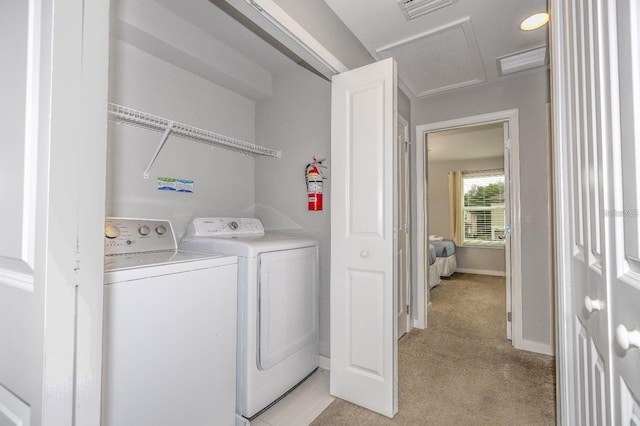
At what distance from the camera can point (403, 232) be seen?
2990 mm

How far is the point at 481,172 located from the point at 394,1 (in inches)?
216

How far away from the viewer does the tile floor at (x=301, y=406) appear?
5.58 ft

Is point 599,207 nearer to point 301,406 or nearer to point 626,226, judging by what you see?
point 626,226

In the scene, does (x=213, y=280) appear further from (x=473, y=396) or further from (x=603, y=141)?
(x=473, y=396)

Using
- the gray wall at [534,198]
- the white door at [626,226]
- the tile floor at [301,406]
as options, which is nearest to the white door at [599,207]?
the white door at [626,226]

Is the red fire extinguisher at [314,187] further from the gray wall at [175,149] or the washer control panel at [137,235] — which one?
the washer control panel at [137,235]

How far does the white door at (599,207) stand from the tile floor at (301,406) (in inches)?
49.7

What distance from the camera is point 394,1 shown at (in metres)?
1.80

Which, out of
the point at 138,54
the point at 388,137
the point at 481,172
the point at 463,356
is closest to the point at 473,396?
the point at 463,356

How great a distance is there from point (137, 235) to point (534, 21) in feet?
9.81

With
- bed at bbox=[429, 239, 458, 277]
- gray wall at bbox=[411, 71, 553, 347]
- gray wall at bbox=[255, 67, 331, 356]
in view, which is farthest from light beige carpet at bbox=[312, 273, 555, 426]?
bed at bbox=[429, 239, 458, 277]

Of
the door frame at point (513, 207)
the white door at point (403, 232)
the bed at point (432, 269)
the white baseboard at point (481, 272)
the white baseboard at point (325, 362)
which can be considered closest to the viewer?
the white baseboard at point (325, 362)

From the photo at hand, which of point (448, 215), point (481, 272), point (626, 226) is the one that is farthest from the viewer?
point (448, 215)

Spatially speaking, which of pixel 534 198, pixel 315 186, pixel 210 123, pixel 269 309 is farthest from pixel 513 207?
pixel 210 123
